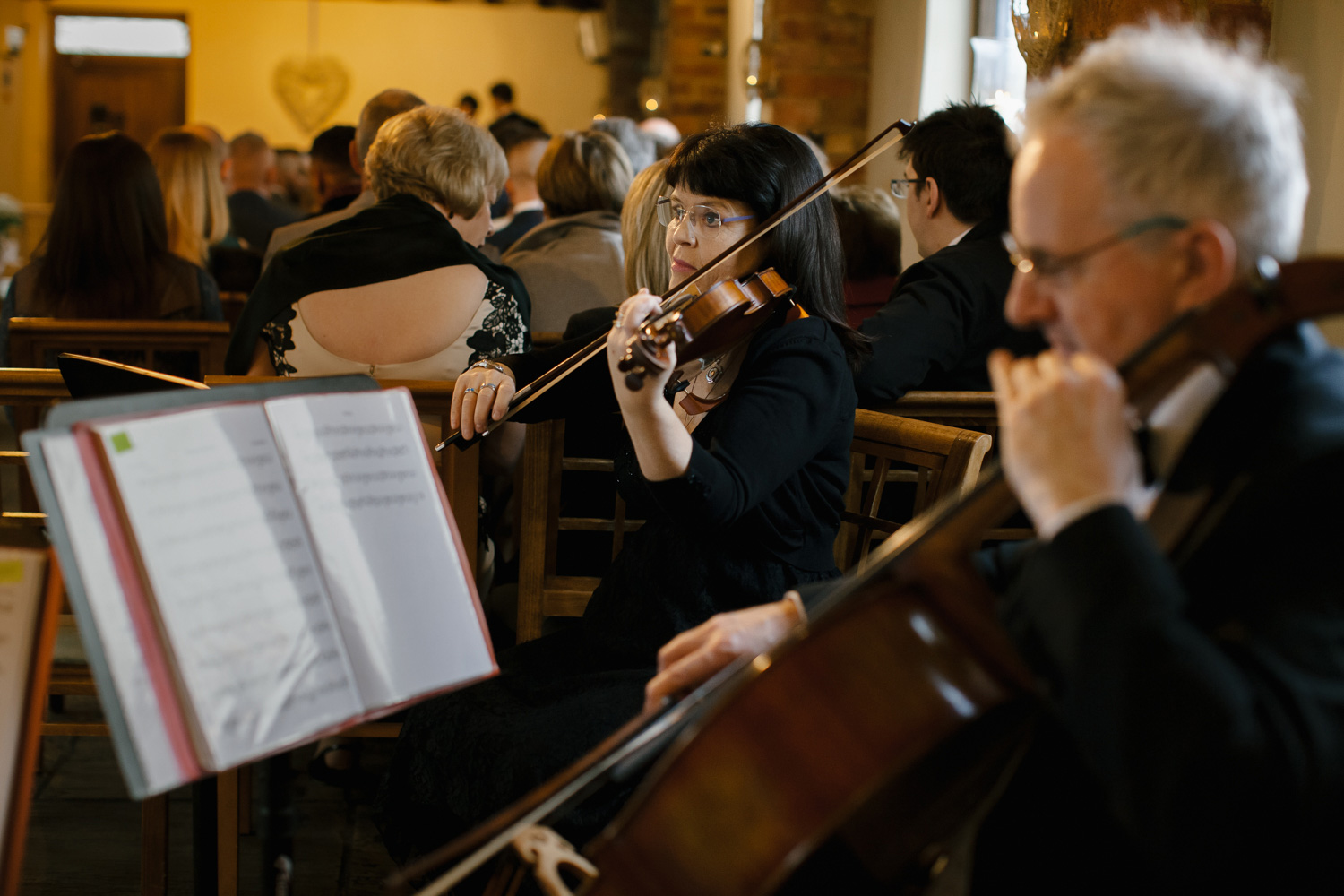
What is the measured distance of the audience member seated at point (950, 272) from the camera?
2.28 m

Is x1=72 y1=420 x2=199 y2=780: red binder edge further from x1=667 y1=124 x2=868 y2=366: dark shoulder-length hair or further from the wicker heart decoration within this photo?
the wicker heart decoration

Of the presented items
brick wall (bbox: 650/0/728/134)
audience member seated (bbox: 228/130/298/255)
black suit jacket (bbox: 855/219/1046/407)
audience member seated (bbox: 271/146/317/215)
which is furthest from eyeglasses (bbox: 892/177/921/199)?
audience member seated (bbox: 271/146/317/215)

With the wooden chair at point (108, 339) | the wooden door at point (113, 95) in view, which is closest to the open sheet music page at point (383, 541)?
the wooden chair at point (108, 339)

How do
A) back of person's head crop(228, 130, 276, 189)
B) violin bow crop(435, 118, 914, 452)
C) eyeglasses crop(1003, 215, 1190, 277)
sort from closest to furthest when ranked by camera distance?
1. eyeglasses crop(1003, 215, 1190, 277)
2. violin bow crop(435, 118, 914, 452)
3. back of person's head crop(228, 130, 276, 189)

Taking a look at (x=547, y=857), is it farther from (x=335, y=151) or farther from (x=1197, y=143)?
(x=335, y=151)

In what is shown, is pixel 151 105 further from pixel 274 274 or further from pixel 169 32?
pixel 274 274

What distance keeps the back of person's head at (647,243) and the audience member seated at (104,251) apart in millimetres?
1596

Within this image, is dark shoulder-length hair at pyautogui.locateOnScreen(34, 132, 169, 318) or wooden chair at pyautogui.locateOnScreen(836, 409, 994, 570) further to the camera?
dark shoulder-length hair at pyautogui.locateOnScreen(34, 132, 169, 318)

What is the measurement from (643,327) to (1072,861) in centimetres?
79

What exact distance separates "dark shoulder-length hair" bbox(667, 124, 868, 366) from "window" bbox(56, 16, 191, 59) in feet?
35.3

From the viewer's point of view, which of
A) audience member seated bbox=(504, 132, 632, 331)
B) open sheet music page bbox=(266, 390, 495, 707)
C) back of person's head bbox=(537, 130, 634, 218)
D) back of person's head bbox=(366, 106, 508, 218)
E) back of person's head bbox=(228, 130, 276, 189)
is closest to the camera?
open sheet music page bbox=(266, 390, 495, 707)

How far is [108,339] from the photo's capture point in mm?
2418

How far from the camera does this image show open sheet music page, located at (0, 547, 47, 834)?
3.11 ft

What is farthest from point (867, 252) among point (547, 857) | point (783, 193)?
point (547, 857)
